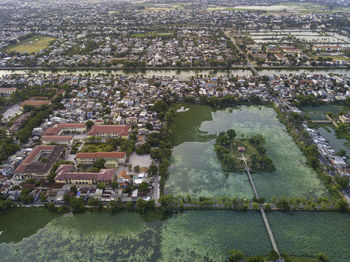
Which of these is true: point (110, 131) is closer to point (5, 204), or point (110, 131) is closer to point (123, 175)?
point (123, 175)

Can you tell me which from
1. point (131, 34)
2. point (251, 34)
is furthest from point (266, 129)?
point (131, 34)

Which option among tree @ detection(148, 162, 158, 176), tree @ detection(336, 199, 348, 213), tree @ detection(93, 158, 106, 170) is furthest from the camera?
tree @ detection(93, 158, 106, 170)

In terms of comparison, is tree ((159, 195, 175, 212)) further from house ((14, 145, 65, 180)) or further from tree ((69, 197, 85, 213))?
house ((14, 145, 65, 180))

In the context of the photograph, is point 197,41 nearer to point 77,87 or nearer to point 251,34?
point 251,34

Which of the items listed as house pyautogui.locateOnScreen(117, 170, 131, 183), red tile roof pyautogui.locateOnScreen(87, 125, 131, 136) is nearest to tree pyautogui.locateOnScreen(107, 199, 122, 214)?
house pyautogui.locateOnScreen(117, 170, 131, 183)

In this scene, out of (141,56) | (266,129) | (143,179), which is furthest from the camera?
(141,56)

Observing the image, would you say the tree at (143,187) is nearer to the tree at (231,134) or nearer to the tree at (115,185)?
the tree at (115,185)

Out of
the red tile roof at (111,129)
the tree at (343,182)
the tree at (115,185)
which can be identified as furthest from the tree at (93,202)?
the tree at (343,182)
